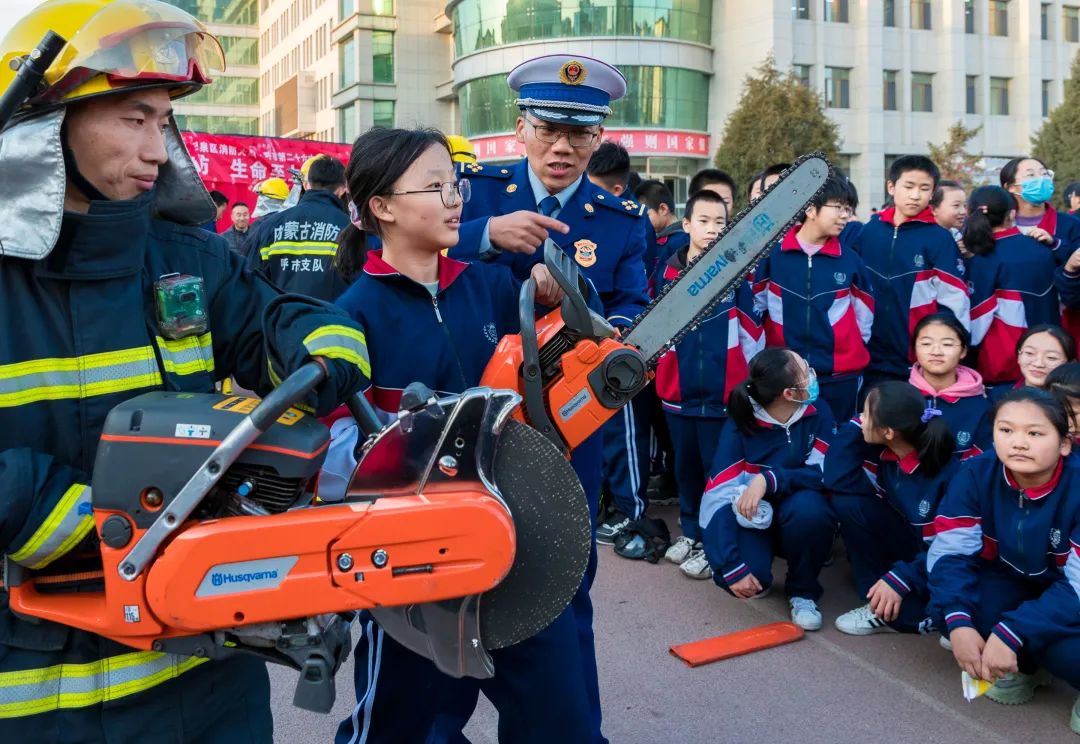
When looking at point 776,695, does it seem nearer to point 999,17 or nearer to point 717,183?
point 717,183

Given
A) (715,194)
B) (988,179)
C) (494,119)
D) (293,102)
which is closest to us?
(715,194)

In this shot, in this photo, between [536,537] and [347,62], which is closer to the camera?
[536,537]

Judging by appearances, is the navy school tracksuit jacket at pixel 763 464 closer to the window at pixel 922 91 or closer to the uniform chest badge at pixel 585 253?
the uniform chest badge at pixel 585 253

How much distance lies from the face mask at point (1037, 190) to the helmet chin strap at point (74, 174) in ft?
19.5

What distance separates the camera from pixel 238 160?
12938 millimetres

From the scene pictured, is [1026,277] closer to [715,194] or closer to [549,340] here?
[715,194]

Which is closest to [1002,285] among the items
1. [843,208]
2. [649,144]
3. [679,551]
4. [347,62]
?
[843,208]

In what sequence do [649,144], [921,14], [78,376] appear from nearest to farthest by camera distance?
[78,376], [649,144], [921,14]

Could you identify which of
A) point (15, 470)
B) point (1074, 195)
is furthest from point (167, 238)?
point (1074, 195)

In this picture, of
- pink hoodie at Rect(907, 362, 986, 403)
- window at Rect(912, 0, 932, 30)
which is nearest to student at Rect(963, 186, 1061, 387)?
pink hoodie at Rect(907, 362, 986, 403)

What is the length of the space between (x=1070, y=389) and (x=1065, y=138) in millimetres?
28859

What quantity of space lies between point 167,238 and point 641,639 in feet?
9.29

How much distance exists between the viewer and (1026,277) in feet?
18.8

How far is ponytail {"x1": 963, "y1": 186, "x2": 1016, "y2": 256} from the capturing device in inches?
229
